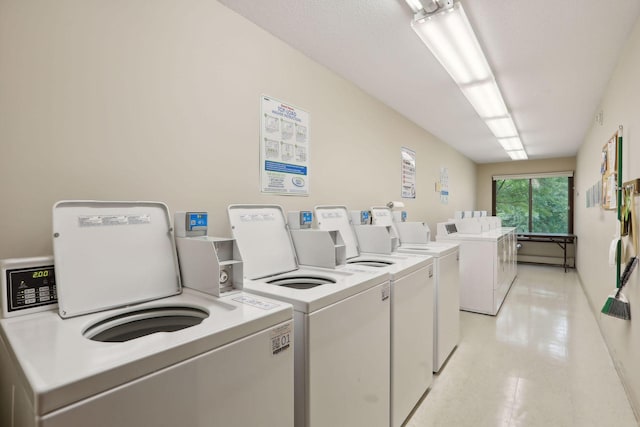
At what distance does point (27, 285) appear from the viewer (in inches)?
43.4

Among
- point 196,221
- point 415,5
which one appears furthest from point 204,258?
point 415,5

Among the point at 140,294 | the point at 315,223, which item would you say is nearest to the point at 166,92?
the point at 140,294

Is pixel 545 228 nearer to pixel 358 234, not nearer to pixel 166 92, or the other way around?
pixel 358 234

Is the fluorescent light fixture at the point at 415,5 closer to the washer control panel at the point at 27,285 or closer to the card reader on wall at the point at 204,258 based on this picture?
the card reader on wall at the point at 204,258

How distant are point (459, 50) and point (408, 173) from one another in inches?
80.2

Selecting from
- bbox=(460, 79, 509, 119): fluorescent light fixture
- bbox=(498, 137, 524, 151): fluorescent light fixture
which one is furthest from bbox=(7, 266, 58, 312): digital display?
bbox=(498, 137, 524, 151): fluorescent light fixture

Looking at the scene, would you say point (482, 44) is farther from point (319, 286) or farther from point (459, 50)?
point (319, 286)

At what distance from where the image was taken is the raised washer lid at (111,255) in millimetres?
1162

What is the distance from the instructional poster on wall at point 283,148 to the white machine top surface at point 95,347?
1155mm

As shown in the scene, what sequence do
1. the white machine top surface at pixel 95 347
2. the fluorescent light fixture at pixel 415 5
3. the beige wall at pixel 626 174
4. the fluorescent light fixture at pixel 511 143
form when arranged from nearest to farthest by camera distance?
1. the white machine top surface at pixel 95 347
2. the fluorescent light fixture at pixel 415 5
3. the beige wall at pixel 626 174
4. the fluorescent light fixture at pixel 511 143

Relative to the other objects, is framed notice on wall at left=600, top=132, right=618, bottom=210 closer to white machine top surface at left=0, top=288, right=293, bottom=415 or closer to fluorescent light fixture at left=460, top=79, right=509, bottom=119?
fluorescent light fixture at left=460, top=79, right=509, bottom=119

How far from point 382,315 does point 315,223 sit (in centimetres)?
101

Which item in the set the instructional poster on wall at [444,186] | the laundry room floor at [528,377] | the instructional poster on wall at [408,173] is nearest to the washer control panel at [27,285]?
the laundry room floor at [528,377]

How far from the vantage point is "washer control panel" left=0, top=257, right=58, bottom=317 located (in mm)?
1057
